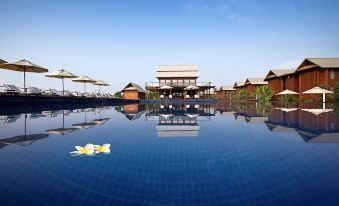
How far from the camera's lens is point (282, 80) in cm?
3822

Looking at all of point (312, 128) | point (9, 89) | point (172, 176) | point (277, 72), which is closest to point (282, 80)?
point (277, 72)

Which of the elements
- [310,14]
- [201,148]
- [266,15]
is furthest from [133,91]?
[201,148]

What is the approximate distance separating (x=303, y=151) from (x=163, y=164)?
90.8 inches

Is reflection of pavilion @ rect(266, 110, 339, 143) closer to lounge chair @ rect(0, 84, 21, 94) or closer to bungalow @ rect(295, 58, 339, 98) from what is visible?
lounge chair @ rect(0, 84, 21, 94)

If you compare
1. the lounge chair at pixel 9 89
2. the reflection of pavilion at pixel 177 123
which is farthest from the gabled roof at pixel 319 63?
the lounge chair at pixel 9 89

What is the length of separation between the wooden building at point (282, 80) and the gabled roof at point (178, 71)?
14.4m

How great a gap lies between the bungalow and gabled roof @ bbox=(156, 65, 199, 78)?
1782cm

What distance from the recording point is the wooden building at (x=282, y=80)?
113 ft

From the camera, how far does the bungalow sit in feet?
90.0

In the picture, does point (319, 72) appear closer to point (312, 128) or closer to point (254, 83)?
point (254, 83)

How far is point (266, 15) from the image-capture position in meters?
22.1

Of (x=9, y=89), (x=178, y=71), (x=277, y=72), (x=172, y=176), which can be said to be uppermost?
(x=178, y=71)

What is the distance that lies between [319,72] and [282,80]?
10218 millimetres

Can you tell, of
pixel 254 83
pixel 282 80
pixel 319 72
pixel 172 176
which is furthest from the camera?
pixel 254 83
